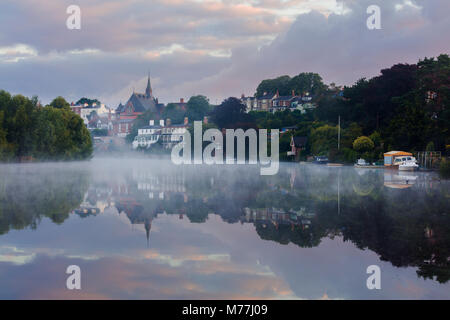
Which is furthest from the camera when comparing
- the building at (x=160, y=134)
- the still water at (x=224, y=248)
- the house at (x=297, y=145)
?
the building at (x=160, y=134)

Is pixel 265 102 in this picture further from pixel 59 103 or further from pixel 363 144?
pixel 363 144

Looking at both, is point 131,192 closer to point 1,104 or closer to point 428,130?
point 428,130

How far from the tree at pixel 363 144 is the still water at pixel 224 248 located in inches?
1932

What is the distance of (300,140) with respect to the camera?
99.2m

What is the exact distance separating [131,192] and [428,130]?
43.7m

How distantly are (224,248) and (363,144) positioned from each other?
61.5m

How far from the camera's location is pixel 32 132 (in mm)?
72688

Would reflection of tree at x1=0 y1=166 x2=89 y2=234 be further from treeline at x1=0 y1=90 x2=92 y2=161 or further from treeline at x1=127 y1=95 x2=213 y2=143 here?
treeline at x1=127 y1=95 x2=213 y2=143

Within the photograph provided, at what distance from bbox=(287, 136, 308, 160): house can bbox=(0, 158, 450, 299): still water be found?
75.9 meters

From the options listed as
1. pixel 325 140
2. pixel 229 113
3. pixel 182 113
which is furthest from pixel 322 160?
pixel 182 113

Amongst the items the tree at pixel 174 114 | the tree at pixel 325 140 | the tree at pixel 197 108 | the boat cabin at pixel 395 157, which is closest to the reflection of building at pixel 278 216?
the boat cabin at pixel 395 157

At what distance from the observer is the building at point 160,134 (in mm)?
156688

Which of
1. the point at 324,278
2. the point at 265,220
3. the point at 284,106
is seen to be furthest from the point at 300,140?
the point at 324,278

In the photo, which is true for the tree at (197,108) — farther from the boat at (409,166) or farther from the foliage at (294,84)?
the boat at (409,166)
